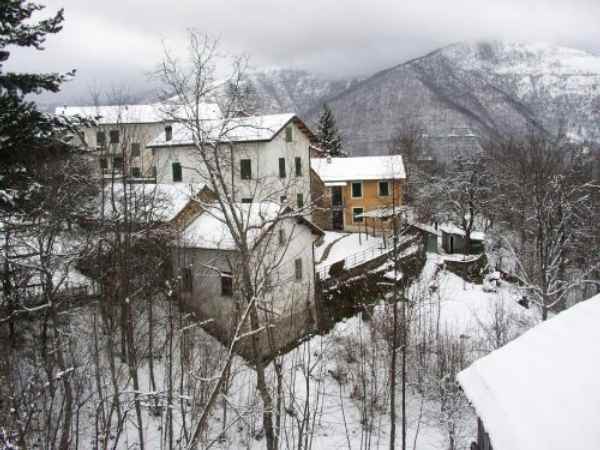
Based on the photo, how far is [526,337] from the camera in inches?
285

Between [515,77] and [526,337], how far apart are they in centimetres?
18251

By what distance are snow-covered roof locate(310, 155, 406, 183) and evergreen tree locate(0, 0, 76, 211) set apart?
28.7 m

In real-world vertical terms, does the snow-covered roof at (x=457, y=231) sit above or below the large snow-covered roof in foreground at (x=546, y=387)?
below

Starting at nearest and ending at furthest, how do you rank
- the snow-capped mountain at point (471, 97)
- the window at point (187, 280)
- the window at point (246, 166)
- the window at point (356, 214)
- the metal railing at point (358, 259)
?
the window at point (187, 280) < the metal railing at point (358, 259) < the window at point (246, 166) < the window at point (356, 214) < the snow-capped mountain at point (471, 97)

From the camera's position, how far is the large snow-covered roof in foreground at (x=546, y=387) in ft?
16.1

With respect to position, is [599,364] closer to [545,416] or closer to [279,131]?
[545,416]

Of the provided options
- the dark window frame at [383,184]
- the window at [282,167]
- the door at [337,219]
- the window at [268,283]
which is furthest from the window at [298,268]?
the dark window frame at [383,184]

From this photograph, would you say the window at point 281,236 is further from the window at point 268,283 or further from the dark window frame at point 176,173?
the dark window frame at point 176,173

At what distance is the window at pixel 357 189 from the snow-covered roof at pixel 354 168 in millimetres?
458

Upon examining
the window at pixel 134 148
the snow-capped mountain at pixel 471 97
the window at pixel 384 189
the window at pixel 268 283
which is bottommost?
the window at pixel 268 283

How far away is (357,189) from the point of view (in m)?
41.2

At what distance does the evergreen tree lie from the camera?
39.8 feet

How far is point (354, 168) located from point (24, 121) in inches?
1237

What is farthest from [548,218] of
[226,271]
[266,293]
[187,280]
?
[187,280]
